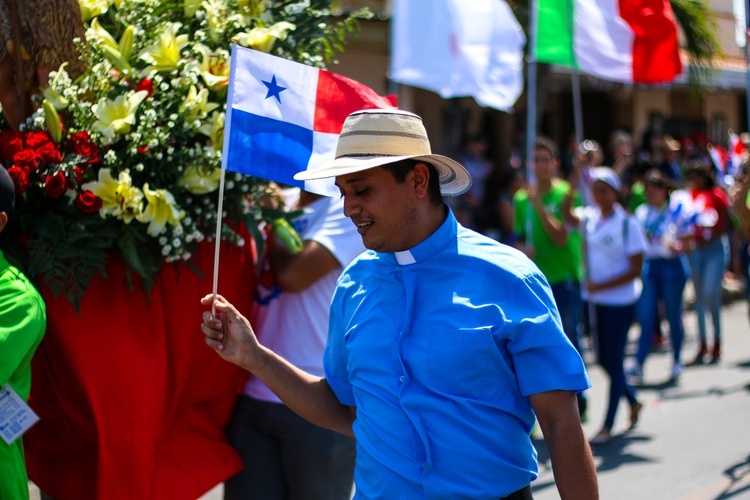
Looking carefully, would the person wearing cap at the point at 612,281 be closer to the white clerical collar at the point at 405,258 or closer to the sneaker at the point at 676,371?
the sneaker at the point at 676,371

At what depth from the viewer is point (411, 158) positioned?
279cm

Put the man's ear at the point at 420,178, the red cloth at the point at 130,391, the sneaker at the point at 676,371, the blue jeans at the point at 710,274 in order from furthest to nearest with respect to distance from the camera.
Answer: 1. the blue jeans at the point at 710,274
2. the sneaker at the point at 676,371
3. the red cloth at the point at 130,391
4. the man's ear at the point at 420,178

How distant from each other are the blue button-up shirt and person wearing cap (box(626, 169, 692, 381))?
7.12m

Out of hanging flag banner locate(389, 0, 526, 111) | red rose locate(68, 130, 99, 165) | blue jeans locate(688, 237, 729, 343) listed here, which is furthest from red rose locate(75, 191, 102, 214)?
blue jeans locate(688, 237, 729, 343)

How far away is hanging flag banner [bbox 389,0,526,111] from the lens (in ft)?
24.6

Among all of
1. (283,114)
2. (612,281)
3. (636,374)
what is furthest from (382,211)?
(636,374)

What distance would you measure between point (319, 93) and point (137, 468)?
1.42 meters

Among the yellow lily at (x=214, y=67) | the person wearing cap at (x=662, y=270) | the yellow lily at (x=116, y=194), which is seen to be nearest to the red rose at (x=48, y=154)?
the yellow lily at (x=116, y=194)

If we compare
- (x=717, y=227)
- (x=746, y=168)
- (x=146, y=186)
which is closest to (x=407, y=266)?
(x=146, y=186)

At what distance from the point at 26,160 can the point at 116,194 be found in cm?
30

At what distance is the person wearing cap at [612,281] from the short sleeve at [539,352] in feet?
16.4

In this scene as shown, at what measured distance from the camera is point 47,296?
3.42 metres

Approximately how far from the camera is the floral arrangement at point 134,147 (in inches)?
131

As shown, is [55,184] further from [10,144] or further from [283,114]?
[283,114]
